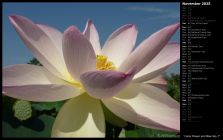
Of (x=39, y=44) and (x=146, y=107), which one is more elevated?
(x=39, y=44)

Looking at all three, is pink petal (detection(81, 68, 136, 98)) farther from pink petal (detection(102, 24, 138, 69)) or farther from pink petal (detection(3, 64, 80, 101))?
pink petal (detection(102, 24, 138, 69))

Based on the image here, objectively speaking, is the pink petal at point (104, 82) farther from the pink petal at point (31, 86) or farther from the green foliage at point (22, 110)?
the green foliage at point (22, 110)

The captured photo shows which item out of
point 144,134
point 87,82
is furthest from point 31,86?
point 144,134

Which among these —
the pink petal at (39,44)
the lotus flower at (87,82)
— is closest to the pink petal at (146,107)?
the lotus flower at (87,82)

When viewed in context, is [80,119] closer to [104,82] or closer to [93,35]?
[104,82]

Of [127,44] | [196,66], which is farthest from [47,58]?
[196,66]

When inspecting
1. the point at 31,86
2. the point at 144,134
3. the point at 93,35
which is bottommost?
the point at 144,134

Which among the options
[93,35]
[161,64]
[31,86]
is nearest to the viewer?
[31,86]
